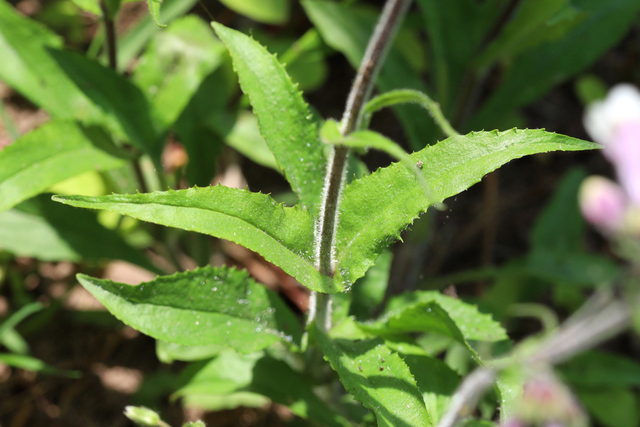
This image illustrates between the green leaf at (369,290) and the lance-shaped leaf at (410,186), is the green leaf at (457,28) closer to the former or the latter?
the green leaf at (369,290)

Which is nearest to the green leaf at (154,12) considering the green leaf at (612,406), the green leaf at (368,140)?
the green leaf at (368,140)

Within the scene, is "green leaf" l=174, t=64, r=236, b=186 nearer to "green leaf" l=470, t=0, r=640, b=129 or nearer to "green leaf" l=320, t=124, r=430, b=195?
"green leaf" l=470, t=0, r=640, b=129

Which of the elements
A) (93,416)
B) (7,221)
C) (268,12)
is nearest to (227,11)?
(268,12)

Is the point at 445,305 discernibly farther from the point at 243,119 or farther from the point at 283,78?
the point at 243,119

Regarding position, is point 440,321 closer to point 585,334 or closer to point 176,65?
point 585,334

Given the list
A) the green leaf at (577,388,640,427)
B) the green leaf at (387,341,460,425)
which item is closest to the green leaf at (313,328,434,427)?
the green leaf at (387,341,460,425)

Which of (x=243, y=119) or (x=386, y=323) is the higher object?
(x=243, y=119)
